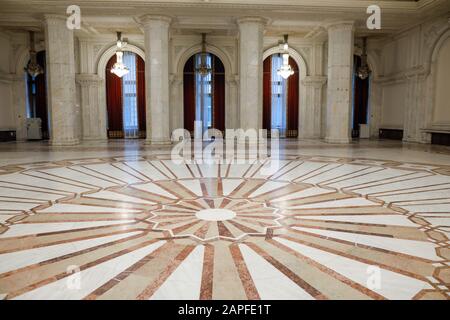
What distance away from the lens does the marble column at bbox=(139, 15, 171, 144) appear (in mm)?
10961

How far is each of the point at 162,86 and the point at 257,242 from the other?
8908 mm

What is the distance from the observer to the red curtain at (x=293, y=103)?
51.1 feet

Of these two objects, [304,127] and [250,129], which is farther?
[304,127]

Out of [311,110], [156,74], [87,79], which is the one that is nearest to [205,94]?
[311,110]

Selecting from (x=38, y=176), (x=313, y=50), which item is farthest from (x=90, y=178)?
(x=313, y=50)

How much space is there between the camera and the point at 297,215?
11.9 ft

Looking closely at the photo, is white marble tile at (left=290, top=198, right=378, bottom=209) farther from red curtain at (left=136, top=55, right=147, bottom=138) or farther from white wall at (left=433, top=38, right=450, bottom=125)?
red curtain at (left=136, top=55, right=147, bottom=138)

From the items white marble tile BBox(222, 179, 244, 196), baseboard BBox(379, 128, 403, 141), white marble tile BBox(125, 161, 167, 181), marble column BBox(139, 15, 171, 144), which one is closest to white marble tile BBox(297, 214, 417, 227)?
white marble tile BBox(222, 179, 244, 196)

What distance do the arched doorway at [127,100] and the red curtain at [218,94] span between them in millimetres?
2770

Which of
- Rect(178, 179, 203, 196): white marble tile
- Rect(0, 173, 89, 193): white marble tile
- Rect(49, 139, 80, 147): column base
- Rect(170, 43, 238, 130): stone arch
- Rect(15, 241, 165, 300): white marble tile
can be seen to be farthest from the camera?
Rect(170, 43, 238, 130): stone arch

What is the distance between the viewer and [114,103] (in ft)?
50.0

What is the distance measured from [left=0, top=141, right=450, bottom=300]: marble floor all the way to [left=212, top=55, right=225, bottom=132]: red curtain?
989cm

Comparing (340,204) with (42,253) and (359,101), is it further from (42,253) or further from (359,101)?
(359,101)
